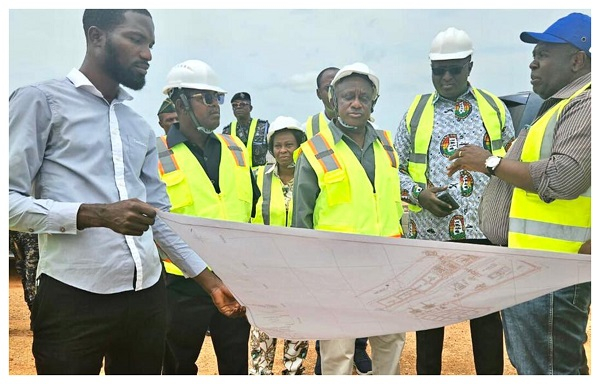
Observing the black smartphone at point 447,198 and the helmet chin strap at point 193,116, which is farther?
the black smartphone at point 447,198

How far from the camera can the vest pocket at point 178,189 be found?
3.71 meters

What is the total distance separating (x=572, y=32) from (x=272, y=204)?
7.18 ft

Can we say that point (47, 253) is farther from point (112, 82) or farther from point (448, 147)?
point (448, 147)

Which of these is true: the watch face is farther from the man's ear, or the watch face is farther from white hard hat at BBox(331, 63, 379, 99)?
the man's ear

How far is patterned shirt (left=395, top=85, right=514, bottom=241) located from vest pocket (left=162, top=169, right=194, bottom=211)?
3.84 feet

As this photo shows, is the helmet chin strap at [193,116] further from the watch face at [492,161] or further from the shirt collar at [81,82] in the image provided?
the watch face at [492,161]

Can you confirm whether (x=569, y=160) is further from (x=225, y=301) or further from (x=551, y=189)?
(x=225, y=301)

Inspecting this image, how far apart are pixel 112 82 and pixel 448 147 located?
2.05 metres


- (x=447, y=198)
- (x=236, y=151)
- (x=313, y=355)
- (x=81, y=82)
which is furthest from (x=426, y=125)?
(x=313, y=355)

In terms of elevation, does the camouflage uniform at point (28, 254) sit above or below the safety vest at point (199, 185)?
below

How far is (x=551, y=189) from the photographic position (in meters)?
2.75

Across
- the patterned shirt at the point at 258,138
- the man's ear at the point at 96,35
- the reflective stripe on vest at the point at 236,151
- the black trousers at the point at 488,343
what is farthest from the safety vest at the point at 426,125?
the patterned shirt at the point at 258,138

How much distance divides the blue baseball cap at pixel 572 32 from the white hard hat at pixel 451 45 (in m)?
1.08

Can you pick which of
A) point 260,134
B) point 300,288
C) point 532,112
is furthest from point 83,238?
point 260,134
